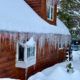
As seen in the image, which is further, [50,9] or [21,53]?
[50,9]

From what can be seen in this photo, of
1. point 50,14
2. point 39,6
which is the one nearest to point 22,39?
point 39,6

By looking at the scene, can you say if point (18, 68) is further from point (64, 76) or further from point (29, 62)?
point (64, 76)

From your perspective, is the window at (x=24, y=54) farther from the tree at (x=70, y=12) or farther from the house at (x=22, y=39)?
the tree at (x=70, y=12)

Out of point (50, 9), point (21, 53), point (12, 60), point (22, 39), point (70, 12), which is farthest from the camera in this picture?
point (70, 12)

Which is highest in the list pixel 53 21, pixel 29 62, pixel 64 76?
pixel 53 21

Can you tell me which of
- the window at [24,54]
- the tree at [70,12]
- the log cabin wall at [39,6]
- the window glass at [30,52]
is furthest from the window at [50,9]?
the tree at [70,12]

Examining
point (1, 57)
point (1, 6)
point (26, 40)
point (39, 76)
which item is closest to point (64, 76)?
point (39, 76)

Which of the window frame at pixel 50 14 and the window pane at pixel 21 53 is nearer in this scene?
the window pane at pixel 21 53

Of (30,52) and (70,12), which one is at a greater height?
(70,12)

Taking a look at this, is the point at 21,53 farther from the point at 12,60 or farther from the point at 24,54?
the point at 12,60

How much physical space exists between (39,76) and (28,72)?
101cm

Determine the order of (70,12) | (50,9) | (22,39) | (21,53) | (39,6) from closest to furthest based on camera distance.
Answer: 1. (22,39)
2. (21,53)
3. (39,6)
4. (50,9)
5. (70,12)

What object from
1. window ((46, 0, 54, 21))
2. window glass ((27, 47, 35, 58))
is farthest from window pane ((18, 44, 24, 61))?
window ((46, 0, 54, 21))

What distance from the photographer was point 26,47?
7461mm
